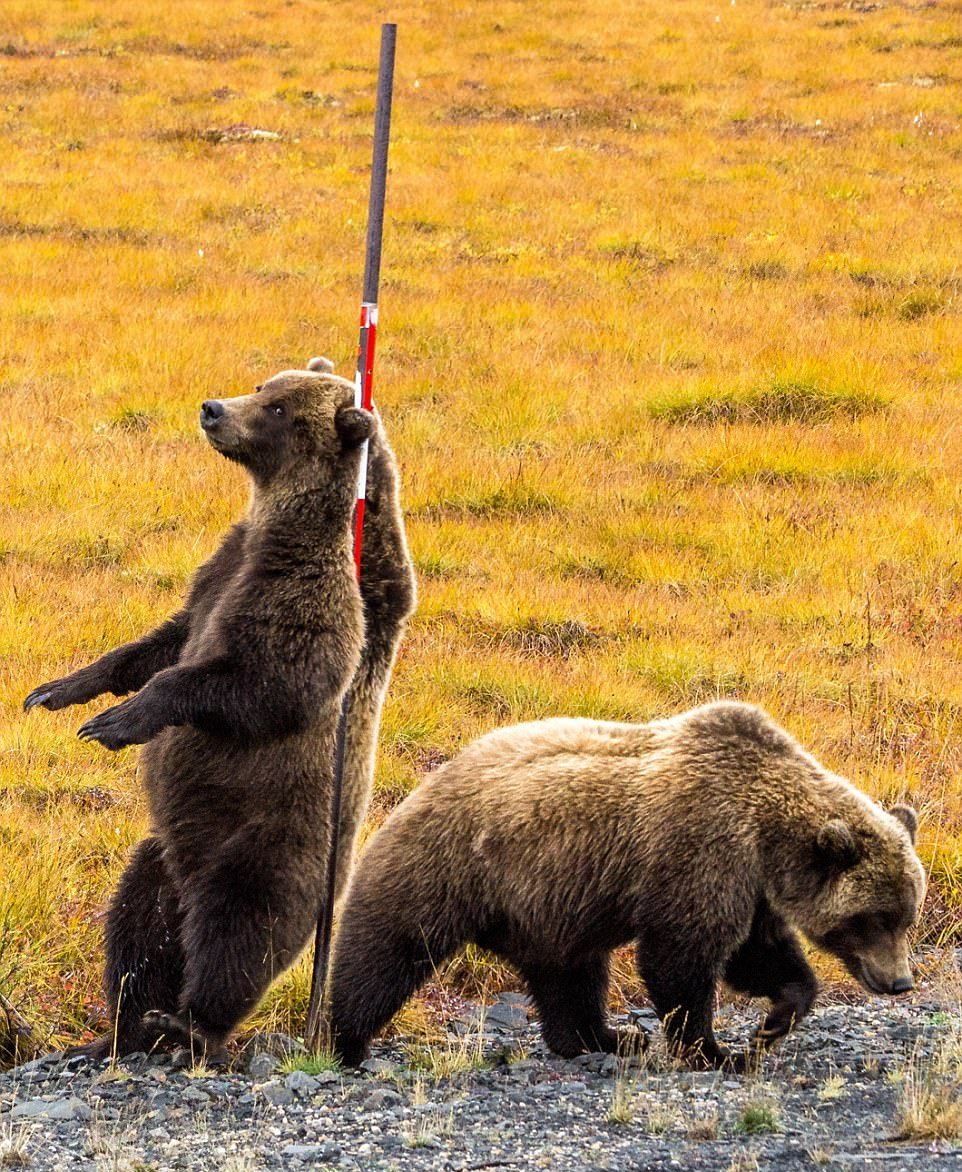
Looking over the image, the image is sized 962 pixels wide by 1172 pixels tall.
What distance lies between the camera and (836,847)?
5371 millimetres

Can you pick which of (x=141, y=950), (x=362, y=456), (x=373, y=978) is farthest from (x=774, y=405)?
(x=141, y=950)

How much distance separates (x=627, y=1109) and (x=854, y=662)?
470 centimetres

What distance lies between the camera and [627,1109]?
184 inches

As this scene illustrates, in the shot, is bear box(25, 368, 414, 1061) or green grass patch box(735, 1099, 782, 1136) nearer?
green grass patch box(735, 1099, 782, 1136)

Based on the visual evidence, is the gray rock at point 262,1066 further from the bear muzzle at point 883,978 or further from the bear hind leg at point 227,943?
the bear muzzle at point 883,978

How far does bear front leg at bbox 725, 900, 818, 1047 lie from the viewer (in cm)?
548

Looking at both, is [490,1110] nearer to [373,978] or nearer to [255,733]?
[373,978]

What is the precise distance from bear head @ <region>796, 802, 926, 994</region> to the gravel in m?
0.28

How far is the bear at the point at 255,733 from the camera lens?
5273 mm

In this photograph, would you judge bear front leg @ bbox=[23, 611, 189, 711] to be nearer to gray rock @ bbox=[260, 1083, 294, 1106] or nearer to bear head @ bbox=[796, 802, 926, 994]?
gray rock @ bbox=[260, 1083, 294, 1106]

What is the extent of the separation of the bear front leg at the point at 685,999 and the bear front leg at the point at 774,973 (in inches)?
9.1

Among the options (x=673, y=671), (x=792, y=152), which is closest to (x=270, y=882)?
(x=673, y=671)

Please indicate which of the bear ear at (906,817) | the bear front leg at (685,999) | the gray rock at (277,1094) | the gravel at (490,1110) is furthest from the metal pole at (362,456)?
the bear ear at (906,817)

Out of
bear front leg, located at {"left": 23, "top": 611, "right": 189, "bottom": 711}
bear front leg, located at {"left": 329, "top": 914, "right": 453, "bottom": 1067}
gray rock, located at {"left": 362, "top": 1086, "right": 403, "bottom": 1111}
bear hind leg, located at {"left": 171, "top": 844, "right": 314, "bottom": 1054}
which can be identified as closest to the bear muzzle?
bear front leg, located at {"left": 329, "top": 914, "right": 453, "bottom": 1067}
